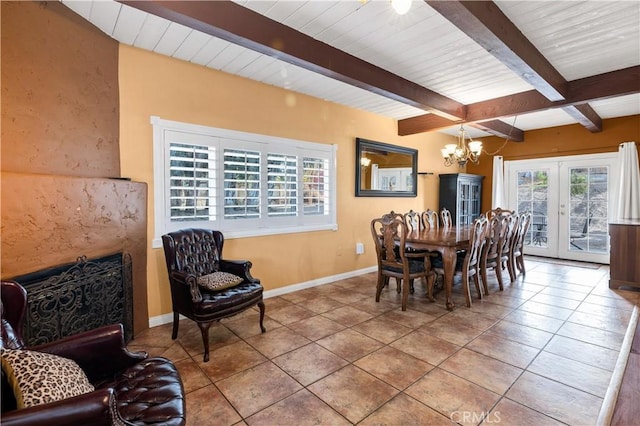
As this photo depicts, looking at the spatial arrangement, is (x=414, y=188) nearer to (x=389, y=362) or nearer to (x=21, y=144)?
(x=389, y=362)

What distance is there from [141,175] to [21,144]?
3.06 ft

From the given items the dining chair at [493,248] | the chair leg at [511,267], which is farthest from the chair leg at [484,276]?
the chair leg at [511,267]

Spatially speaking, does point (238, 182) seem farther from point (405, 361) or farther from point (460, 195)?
point (460, 195)

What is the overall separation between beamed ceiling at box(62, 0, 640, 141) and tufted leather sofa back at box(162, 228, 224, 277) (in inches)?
67.9

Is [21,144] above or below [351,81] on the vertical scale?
below

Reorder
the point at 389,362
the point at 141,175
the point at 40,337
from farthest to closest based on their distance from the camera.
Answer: the point at 141,175, the point at 389,362, the point at 40,337

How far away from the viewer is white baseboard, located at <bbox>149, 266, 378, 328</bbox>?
10.1 feet

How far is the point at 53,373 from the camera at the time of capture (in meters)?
1.16

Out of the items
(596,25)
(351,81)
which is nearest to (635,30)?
(596,25)

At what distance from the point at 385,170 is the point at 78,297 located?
4.55m

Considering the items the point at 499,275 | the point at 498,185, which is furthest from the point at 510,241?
the point at 498,185

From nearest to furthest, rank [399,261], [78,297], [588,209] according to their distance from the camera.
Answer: [78,297] < [399,261] < [588,209]

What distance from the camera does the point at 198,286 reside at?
257 centimetres

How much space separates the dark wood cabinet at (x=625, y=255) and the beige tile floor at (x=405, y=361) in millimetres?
467
